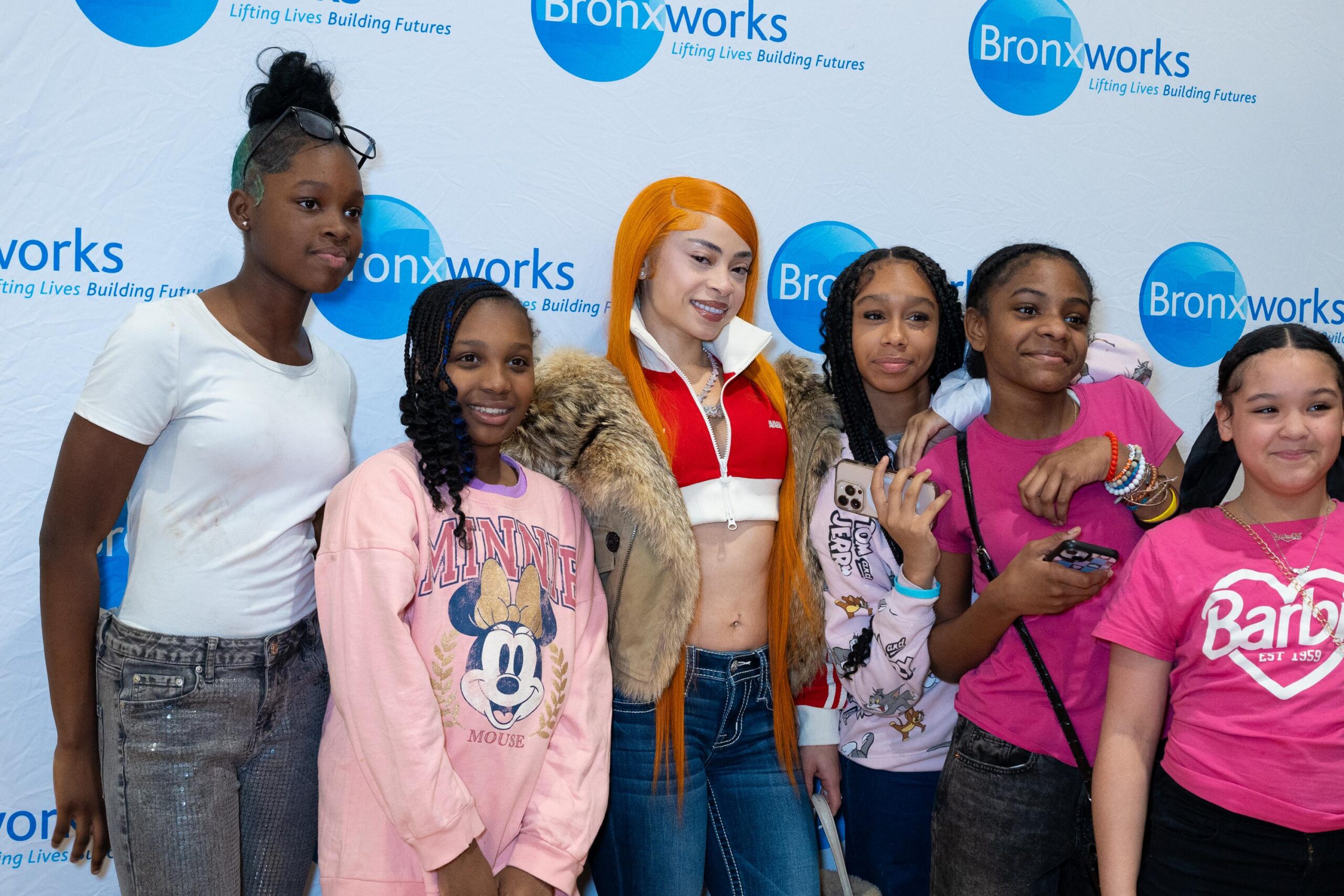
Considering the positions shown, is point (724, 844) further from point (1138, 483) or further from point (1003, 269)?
point (1003, 269)

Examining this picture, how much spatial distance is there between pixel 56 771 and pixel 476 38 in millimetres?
1918

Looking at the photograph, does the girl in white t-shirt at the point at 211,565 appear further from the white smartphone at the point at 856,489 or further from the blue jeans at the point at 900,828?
the blue jeans at the point at 900,828

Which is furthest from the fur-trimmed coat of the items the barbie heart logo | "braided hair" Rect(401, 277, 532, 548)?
the barbie heart logo

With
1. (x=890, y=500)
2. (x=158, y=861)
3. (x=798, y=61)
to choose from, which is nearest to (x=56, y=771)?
(x=158, y=861)

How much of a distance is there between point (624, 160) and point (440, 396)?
103 centimetres

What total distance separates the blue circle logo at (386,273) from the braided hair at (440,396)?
20.0 inches

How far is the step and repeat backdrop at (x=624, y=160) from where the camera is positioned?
2.28 meters

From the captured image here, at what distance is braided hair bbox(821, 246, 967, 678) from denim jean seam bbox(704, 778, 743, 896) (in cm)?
Answer: 83

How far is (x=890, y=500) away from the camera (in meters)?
1.98

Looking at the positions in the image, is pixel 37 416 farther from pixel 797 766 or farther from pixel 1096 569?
pixel 1096 569

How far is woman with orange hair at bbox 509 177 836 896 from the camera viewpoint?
202cm

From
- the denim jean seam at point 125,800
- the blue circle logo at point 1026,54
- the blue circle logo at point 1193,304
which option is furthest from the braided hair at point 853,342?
the denim jean seam at point 125,800

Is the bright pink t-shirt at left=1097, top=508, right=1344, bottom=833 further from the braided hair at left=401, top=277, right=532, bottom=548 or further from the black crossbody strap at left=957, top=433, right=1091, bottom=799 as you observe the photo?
the braided hair at left=401, top=277, right=532, bottom=548

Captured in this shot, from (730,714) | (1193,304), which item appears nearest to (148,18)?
(730,714)
